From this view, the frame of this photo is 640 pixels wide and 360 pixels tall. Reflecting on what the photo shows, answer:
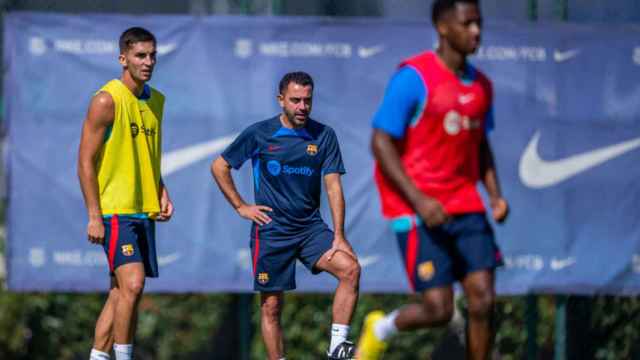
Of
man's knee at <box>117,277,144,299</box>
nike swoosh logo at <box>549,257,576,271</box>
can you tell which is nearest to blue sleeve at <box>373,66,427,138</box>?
man's knee at <box>117,277,144,299</box>

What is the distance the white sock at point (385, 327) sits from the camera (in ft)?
23.2

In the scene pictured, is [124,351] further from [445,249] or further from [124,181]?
[445,249]

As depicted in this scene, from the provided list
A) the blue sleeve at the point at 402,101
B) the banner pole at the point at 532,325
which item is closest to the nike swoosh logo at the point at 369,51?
the banner pole at the point at 532,325

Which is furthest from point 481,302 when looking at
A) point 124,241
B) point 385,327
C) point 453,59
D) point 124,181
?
point 124,181

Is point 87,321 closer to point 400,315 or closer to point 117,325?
point 117,325

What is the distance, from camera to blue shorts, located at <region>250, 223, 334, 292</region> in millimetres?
8945

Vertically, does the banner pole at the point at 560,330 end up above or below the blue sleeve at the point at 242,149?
below

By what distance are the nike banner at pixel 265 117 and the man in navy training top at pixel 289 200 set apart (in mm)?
2166

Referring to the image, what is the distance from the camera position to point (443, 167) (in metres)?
6.93

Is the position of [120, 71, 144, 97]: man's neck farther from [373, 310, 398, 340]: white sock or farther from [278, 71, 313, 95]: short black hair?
[373, 310, 398, 340]: white sock

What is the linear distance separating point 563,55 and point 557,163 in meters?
0.86

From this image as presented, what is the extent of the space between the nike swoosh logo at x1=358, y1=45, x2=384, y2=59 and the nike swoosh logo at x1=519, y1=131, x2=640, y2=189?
1.41 metres

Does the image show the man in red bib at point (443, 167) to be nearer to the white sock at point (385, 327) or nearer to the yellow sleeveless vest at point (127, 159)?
the white sock at point (385, 327)

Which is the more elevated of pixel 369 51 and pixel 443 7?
pixel 443 7
